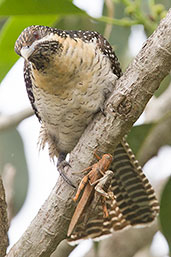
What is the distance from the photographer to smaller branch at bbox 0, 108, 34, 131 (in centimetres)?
427

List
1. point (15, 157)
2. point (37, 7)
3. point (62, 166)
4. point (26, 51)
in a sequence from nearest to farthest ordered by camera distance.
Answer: point (26, 51), point (62, 166), point (37, 7), point (15, 157)

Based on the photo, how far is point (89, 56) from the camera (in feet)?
9.99

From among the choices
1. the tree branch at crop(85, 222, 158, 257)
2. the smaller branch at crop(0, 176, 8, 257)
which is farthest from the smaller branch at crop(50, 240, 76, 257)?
the smaller branch at crop(0, 176, 8, 257)

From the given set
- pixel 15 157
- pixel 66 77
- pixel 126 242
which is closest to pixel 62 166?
pixel 66 77

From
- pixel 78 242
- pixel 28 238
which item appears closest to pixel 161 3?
pixel 78 242

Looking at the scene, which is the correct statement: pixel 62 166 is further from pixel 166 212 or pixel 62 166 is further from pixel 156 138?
pixel 156 138

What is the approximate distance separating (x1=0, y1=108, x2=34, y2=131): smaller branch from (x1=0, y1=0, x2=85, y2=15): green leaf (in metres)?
1.02

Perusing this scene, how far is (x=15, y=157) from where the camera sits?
4.44 meters

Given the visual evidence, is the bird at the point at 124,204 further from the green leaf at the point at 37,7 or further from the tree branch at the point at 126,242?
the green leaf at the point at 37,7

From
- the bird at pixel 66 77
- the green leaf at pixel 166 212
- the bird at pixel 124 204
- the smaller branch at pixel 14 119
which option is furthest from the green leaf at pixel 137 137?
the smaller branch at pixel 14 119

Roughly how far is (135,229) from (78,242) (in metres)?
0.73

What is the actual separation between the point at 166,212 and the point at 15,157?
1441 mm

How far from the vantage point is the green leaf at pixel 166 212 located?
11.1 feet

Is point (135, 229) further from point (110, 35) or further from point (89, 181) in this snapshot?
point (89, 181)
